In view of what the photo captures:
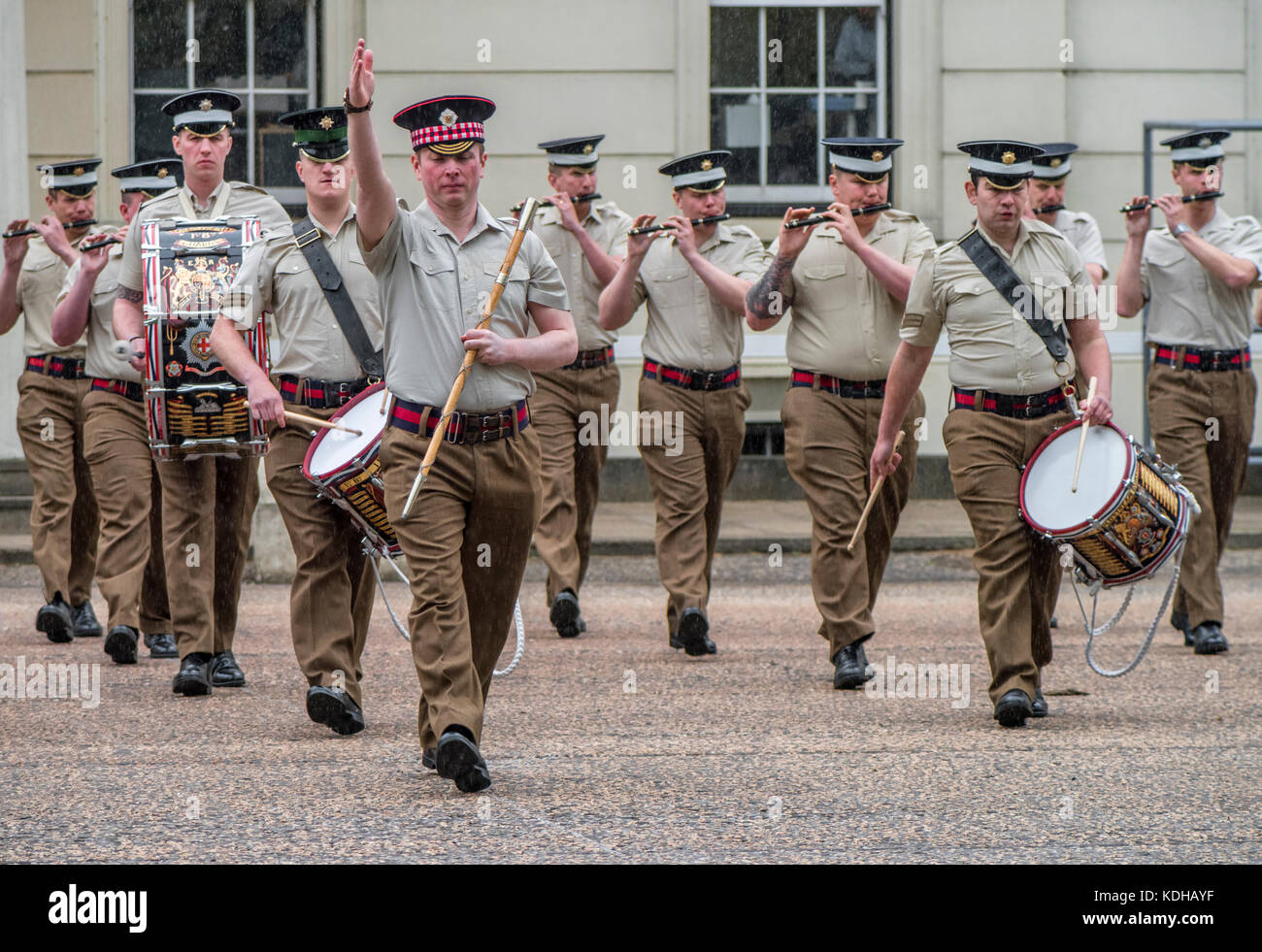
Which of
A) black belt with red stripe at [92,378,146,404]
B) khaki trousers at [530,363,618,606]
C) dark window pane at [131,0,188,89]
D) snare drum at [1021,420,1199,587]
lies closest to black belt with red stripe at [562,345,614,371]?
khaki trousers at [530,363,618,606]

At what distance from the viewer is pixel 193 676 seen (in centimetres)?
774

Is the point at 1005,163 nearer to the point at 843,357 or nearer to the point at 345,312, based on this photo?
the point at 843,357

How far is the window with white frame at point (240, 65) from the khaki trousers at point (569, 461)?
233 inches

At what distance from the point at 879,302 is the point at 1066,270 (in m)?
1.25

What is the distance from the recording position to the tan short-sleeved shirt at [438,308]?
595 centimetres

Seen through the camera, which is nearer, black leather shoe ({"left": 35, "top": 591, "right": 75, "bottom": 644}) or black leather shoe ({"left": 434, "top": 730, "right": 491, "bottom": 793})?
black leather shoe ({"left": 434, "top": 730, "right": 491, "bottom": 793})

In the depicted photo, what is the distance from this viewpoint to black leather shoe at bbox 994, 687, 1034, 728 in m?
7.03

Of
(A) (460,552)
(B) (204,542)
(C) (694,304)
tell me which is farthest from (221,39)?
(A) (460,552)

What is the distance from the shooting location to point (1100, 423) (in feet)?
23.1

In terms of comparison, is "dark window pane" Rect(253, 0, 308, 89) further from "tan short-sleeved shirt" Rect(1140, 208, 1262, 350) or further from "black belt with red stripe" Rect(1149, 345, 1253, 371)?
"black belt with red stripe" Rect(1149, 345, 1253, 371)

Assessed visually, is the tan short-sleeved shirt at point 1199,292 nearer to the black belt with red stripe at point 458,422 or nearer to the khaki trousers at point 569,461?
the khaki trousers at point 569,461

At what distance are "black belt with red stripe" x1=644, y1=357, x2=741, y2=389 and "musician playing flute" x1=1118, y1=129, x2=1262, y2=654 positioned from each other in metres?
1.98

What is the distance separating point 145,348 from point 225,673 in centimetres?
134

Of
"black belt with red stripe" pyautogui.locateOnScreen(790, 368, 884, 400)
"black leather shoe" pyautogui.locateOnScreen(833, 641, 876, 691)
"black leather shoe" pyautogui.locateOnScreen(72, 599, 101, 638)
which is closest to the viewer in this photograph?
"black leather shoe" pyautogui.locateOnScreen(833, 641, 876, 691)
